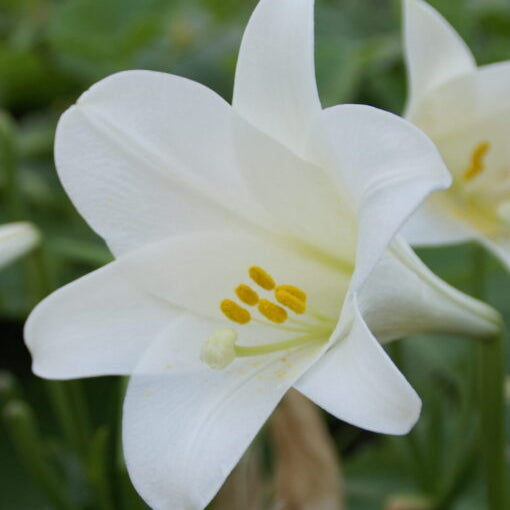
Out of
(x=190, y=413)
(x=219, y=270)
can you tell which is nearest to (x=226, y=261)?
(x=219, y=270)

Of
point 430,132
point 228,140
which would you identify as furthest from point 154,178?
point 430,132

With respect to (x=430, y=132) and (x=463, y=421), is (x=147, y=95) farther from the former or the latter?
(x=463, y=421)

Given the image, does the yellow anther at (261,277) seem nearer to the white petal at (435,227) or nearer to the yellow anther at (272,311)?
the yellow anther at (272,311)

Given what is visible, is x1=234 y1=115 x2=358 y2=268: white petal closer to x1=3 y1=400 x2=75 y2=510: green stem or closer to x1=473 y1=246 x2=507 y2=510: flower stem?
x1=473 y1=246 x2=507 y2=510: flower stem

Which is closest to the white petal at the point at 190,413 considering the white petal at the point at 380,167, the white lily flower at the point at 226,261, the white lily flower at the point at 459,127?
the white lily flower at the point at 226,261

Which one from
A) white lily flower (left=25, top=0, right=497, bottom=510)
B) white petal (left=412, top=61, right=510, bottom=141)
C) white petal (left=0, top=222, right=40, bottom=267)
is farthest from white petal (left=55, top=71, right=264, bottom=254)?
white petal (left=412, top=61, right=510, bottom=141)

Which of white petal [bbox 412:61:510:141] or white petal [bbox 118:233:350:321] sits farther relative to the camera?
white petal [bbox 412:61:510:141]

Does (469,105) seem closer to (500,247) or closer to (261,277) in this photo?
(500,247)
